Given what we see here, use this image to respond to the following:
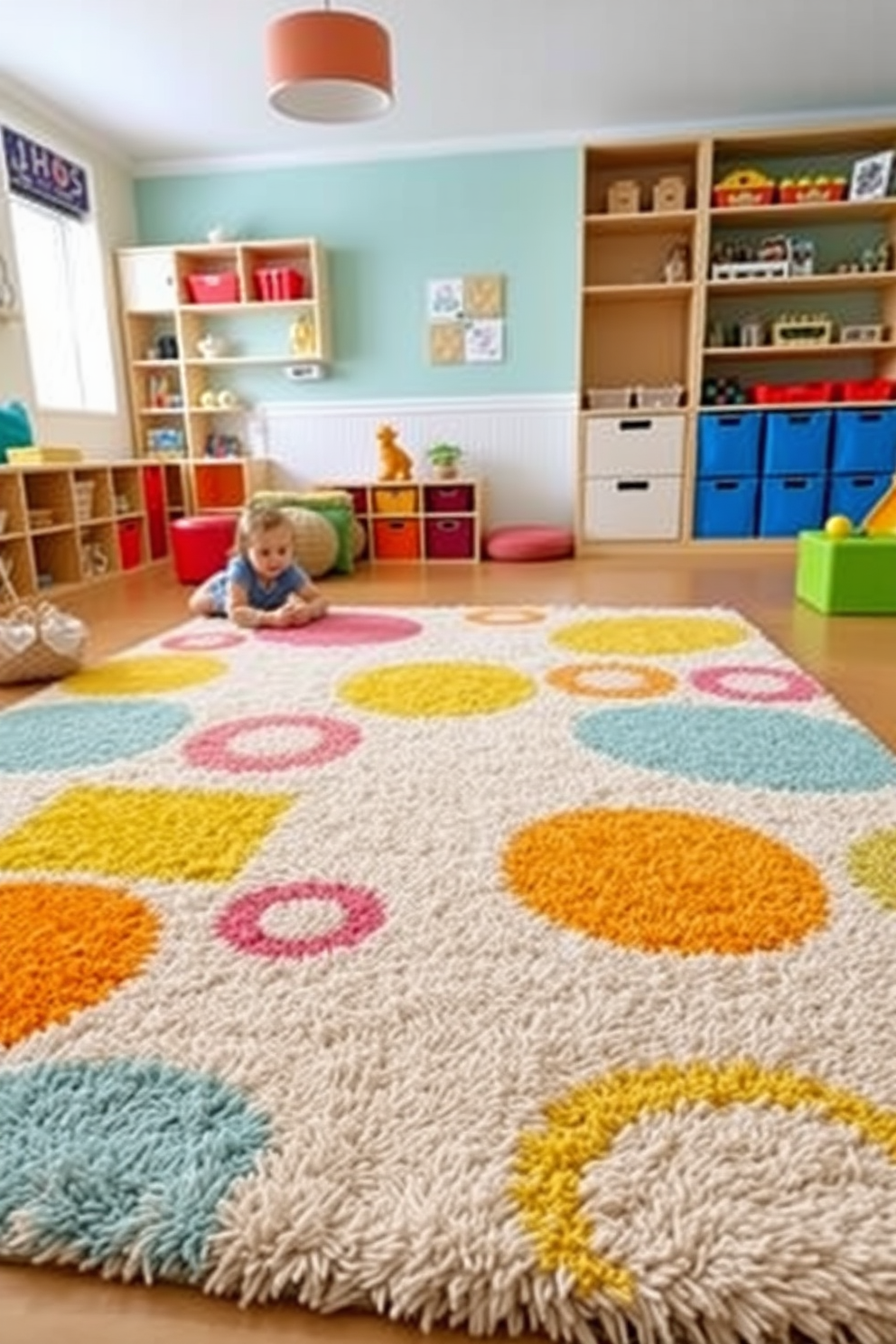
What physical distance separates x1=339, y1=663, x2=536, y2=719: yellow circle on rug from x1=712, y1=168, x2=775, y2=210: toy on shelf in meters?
3.09

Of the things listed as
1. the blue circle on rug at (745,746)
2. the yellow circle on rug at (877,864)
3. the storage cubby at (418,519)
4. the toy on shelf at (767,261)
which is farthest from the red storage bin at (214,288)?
the yellow circle on rug at (877,864)

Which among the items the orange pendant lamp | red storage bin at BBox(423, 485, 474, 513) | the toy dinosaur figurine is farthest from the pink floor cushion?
the orange pendant lamp

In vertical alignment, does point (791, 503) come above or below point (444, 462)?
below

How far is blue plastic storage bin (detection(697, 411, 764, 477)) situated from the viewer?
13.6ft

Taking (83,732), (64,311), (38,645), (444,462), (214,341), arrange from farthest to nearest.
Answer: (214,341), (444,462), (64,311), (38,645), (83,732)

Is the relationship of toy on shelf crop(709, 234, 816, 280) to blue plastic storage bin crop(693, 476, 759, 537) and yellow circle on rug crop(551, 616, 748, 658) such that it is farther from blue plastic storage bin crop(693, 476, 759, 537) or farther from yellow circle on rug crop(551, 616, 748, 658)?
yellow circle on rug crop(551, 616, 748, 658)

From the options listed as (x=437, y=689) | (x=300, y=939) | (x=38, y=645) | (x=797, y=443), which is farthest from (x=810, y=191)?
(x=300, y=939)

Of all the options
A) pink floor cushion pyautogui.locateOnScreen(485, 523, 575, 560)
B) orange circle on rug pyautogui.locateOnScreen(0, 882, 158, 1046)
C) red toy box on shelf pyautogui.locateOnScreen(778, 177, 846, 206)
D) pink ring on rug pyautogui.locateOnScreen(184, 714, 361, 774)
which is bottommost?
orange circle on rug pyautogui.locateOnScreen(0, 882, 158, 1046)

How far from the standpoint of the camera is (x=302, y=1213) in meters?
0.64

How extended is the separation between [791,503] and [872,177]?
1467 mm

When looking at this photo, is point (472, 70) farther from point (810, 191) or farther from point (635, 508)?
A: point (635, 508)

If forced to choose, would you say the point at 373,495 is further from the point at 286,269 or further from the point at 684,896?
the point at 684,896

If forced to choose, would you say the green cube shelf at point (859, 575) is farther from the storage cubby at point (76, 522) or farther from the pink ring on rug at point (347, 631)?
the storage cubby at point (76, 522)

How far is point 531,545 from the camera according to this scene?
13.7 ft
